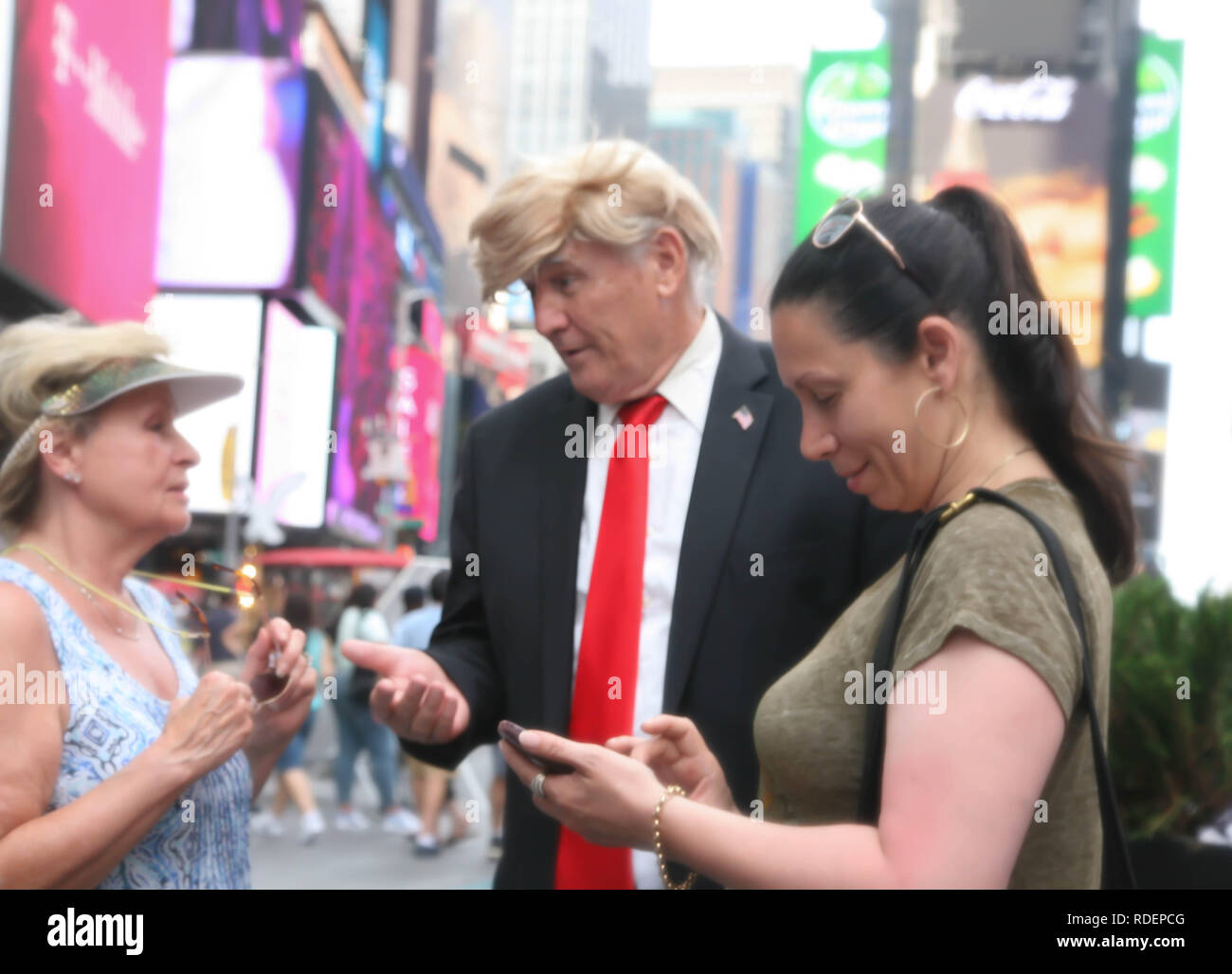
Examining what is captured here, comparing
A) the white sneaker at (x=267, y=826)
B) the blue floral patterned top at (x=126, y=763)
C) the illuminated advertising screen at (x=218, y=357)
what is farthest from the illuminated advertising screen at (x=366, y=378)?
the blue floral patterned top at (x=126, y=763)

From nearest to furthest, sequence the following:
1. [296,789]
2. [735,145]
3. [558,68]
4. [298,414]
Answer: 1. [296,789]
2. [298,414]
3. [558,68]
4. [735,145]

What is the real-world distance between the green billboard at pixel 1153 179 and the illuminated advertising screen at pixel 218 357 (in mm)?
15996

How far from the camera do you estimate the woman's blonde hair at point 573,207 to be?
2732 millimetres

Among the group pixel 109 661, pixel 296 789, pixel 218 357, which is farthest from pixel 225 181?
pixel 109 661

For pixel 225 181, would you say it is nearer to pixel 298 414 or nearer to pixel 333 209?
pixel 333 209

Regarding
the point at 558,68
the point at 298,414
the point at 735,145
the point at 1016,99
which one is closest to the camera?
the point at 298,414

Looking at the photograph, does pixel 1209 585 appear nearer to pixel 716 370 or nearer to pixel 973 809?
pixel 716 370

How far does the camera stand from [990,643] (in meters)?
1.48

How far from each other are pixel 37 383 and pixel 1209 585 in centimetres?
389

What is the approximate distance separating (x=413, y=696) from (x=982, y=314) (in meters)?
1.22

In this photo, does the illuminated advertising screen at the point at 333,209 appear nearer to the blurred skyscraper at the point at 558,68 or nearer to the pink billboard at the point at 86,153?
the pink billboard at the point at 86,153

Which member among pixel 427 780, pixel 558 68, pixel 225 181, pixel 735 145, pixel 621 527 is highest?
pixel 558 68
